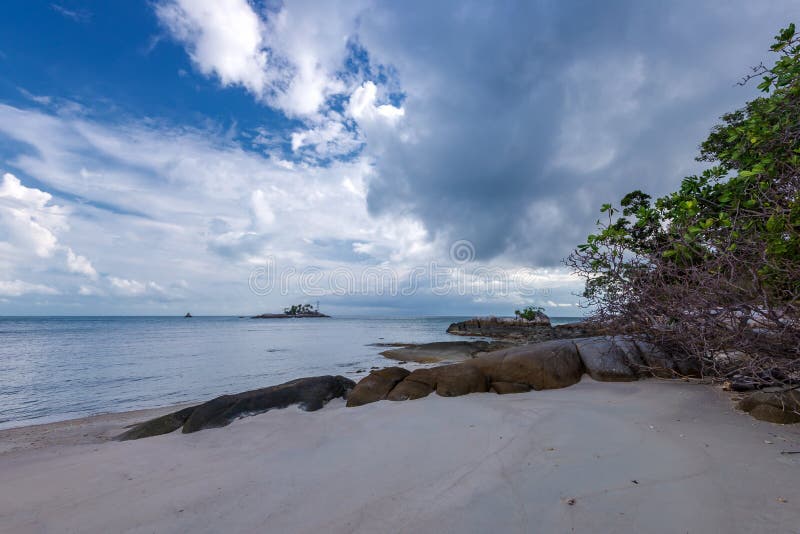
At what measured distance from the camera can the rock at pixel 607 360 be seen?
7953mm

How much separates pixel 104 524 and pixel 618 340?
10.0 meters

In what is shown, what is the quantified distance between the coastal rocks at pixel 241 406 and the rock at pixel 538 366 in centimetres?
371

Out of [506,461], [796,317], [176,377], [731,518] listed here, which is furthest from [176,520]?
[176,377]

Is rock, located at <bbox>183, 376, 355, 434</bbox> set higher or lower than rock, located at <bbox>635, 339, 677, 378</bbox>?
lower

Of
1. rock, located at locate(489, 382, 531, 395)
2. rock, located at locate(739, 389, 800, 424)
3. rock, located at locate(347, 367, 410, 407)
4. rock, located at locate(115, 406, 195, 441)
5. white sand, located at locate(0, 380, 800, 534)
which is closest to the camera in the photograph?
white sand, located at locate(0, 380, 800, 534)

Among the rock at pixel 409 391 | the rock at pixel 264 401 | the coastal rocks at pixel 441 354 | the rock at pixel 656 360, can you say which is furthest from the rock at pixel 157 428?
the coastal rocks at pixel 441 354

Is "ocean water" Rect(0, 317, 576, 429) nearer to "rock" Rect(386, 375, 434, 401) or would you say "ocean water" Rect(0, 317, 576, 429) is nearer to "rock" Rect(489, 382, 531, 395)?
"rock" Rect(386, 375, 434, 401)

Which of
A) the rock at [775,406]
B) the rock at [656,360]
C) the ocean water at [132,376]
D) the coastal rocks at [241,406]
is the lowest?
the ocean water at [132,376]

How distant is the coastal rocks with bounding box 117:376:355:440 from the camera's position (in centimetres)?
761

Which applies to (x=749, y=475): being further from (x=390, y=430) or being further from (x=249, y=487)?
(x=249, y=487)

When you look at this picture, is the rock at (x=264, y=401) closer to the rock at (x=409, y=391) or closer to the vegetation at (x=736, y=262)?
the rock at (x=409, y=391)

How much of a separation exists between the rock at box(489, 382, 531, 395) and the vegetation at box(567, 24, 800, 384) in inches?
85.4

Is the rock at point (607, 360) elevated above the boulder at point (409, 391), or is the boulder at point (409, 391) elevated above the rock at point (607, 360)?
the rock at point (607, 360)

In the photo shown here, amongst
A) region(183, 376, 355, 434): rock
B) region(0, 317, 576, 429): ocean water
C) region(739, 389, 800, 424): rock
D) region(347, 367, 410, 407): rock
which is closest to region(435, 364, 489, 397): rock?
region(347, 367, 410, 407): rock
